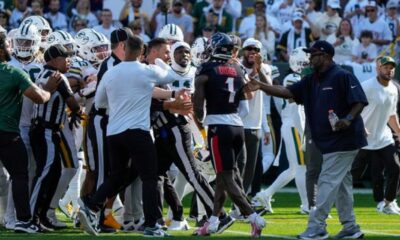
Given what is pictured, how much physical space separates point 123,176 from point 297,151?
14.0ft

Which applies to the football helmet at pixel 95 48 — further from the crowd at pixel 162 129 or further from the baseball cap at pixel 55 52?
the baseball cap at pixel 55 52

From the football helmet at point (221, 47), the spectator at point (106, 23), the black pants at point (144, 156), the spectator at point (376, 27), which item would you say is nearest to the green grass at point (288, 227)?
the black pants at point (144, 156)

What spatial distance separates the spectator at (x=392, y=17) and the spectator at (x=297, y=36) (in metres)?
1.53

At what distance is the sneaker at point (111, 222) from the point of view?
43.7 feet

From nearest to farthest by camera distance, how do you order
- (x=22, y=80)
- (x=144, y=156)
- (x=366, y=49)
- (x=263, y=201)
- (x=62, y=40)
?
(x=144, y=156)
(x=22, y=80)
(x=62, y=40)
(x=263, y=201)
(x=366, y=49)

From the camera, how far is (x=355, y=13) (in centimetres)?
2375

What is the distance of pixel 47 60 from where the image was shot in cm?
1333

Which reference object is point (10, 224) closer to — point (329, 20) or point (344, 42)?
point (344, 42)

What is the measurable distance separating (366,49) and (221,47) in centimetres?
986

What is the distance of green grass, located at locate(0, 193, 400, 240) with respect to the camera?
493 inches

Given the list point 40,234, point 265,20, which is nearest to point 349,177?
point 40,234

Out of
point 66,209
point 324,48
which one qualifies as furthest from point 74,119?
point 324,48

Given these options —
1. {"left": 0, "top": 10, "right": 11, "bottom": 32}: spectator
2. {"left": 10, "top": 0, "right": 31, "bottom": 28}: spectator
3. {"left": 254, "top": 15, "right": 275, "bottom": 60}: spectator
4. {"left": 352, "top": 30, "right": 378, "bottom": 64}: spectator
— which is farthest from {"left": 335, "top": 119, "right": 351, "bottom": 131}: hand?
{"left": 10, "top": 0, "right": 31, "bottom": 28}: spectator

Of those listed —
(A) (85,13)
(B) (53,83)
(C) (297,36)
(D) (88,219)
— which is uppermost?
(A) (85,13)
